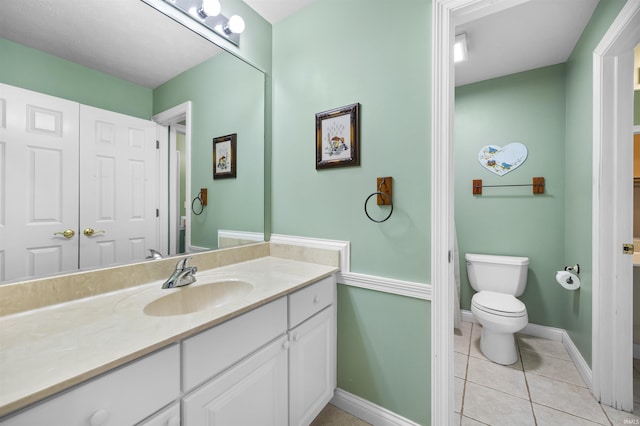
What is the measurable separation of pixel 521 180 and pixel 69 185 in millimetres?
3059

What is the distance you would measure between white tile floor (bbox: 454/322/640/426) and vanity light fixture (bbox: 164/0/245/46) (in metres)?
2.54

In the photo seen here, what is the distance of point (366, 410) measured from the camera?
4.53 feet

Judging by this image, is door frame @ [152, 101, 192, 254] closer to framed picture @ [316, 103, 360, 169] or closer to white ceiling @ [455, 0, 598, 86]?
framed picture @ [316, 103, 360, 169]

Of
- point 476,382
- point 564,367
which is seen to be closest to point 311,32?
point 476,382

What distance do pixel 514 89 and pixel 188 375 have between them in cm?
311

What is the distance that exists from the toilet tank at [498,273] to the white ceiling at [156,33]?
5.56ft

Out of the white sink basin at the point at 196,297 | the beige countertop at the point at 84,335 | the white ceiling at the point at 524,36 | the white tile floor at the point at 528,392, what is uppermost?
the white ceiling at the point at 524,36

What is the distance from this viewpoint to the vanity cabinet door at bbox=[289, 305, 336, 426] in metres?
1.14

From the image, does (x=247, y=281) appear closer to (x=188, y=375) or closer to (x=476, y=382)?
(x=188, y=375)

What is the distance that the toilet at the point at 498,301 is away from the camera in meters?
1.84

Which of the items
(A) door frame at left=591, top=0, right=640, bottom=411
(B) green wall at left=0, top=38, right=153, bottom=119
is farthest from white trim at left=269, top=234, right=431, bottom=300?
(A) door frame at left=591, top=0, right=640, bottom=411

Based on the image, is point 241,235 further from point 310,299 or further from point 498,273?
point 498,273

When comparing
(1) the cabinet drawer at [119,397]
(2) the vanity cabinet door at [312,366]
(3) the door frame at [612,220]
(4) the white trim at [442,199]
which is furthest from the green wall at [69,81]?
(3) the door frame at [612,220]

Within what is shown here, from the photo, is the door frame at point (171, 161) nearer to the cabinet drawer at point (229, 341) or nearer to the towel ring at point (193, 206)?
the towel ring at point (193, 206)
